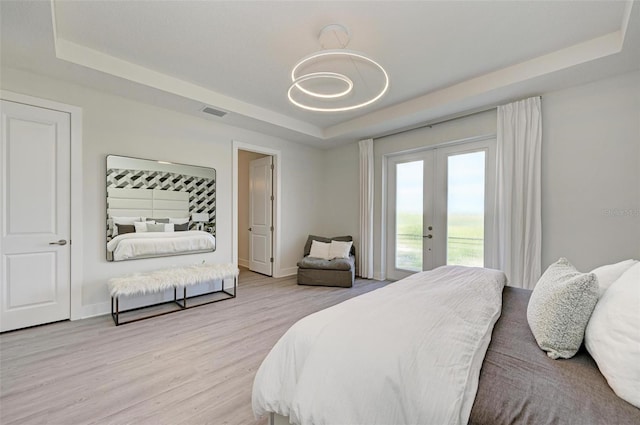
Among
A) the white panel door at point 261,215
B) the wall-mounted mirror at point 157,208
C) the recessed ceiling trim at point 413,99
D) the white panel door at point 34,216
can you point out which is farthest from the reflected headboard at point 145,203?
the white panel door at point 261,215

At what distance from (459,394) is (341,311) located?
64 cm

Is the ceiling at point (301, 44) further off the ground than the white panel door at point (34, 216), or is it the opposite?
the ceiling at point (301, 44)

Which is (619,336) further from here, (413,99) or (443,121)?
(443,121)

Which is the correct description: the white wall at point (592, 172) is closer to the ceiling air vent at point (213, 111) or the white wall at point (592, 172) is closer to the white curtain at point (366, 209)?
the white curtain at point (366, 209)

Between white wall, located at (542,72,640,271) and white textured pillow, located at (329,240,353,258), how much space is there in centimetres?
274

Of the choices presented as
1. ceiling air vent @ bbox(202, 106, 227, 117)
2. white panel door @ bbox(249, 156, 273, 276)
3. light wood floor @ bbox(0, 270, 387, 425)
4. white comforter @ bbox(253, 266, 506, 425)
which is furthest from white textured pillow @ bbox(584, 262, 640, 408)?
white panel door @ bbox(249, 156, 273, 276)

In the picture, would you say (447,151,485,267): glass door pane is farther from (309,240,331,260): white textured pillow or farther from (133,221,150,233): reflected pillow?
(133,221,150,233): reflected pillow

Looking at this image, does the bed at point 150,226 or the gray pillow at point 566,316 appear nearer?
the gray pillow at point 566,316

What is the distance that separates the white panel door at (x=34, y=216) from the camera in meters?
2.66

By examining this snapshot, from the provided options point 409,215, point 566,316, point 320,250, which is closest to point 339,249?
point 320,250

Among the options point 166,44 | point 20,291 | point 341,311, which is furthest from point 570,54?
point 20,291

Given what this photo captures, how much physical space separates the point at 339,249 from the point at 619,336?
157 inches

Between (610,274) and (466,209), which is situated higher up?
(466,209)

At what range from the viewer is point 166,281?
319cm
